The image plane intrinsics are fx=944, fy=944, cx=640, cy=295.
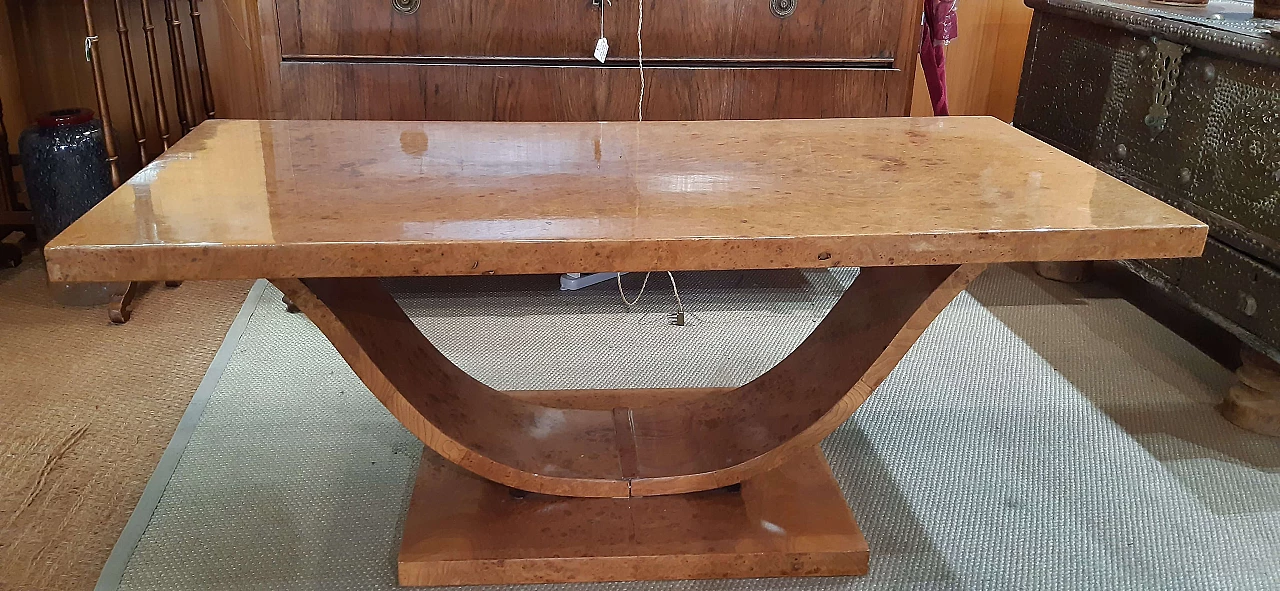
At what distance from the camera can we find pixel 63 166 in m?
1.83

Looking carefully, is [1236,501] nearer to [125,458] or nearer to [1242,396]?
[1242,396]

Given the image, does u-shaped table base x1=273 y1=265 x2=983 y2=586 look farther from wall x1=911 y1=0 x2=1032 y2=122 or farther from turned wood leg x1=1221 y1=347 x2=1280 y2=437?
wall x1=911 y1=0 x2=1032 y2=122

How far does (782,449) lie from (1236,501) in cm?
69

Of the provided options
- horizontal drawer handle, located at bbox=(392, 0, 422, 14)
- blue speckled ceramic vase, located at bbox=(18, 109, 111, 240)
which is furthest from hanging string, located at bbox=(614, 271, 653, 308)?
blue speckled ceramic vase, located at bbox=(18, 109, 111, 240)

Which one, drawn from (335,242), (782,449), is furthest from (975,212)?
(335,242)

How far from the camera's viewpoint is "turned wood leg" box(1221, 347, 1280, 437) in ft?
4.83

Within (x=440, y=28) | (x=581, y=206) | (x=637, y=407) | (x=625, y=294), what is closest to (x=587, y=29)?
(x=440, y=28)

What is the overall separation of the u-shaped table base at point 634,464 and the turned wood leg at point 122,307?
0.83 metres

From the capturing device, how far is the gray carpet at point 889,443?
117 cm

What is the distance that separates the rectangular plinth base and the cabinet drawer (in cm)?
84

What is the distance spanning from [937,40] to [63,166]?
181 centimetres

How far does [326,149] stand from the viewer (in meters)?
1.15

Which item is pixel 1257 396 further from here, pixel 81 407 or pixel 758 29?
pixel 81 407

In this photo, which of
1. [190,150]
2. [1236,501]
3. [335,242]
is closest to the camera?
[335,242]
